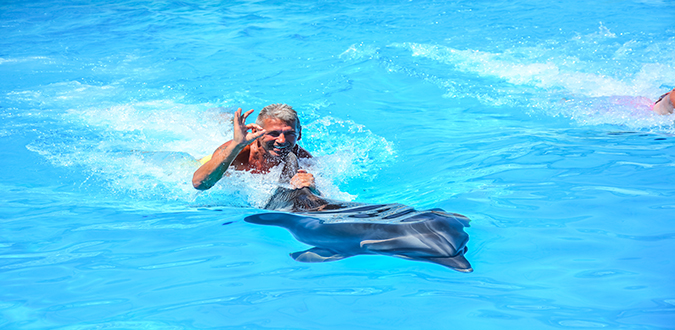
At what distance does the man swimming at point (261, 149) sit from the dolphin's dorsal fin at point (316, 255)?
908mm

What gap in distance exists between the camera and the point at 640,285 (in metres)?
2.52

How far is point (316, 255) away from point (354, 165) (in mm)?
2578

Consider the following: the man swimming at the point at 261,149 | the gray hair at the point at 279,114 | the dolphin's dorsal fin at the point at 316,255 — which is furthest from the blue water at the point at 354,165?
the gray hair at the point at 279,114

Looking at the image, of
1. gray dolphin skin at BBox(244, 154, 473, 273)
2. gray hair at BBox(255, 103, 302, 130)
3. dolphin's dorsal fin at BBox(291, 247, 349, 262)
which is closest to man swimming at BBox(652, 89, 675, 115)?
gray dolphin skin at BBox(244, 154, 473, 273)

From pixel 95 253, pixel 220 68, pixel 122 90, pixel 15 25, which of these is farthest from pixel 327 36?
pixel 95 253

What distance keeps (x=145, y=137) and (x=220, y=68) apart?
3.41 metres

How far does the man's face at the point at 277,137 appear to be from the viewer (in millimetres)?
3900

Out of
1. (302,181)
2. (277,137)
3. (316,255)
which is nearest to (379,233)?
(316,255)

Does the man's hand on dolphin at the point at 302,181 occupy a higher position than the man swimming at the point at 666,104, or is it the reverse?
the man swimming at the point at 666,104

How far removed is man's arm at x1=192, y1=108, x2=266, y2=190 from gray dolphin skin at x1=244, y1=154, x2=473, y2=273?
1.59 feet

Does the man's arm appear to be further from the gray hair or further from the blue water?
the blue water

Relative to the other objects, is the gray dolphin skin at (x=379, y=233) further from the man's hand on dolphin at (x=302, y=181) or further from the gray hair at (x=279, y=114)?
the gray hair at (x=279, y=114)

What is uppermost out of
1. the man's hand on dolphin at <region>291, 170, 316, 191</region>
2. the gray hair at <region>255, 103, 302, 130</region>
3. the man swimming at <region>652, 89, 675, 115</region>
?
the man swimming at <region>652, 89, 675, 115</region>

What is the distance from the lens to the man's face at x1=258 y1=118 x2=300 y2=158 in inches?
154
